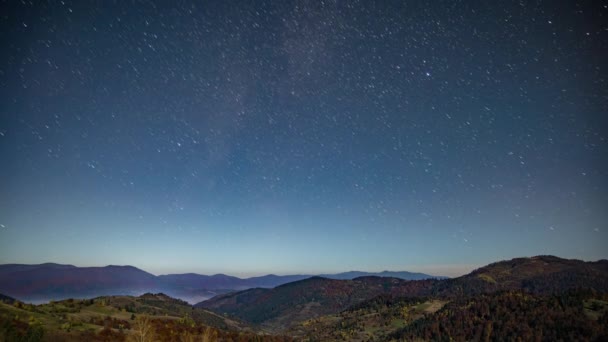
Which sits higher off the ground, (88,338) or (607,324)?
(88,338)

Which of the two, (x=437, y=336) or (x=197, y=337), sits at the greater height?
(x=197, y=337)

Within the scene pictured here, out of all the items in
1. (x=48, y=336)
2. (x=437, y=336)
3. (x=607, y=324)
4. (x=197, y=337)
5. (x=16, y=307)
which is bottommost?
(x=437, y=336)

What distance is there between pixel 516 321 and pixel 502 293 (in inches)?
1757

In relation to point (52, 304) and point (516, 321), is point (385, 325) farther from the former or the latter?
point (52, 304)

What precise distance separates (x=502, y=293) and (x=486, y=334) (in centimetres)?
5244

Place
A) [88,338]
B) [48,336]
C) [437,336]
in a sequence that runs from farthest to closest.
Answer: [437,336], [88,338], [48,336]

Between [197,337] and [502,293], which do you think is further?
[502,293]

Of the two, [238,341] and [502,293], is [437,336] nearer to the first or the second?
[502,293]

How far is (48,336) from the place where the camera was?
4303 cm

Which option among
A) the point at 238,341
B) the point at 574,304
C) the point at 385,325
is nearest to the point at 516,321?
the point at 574,304

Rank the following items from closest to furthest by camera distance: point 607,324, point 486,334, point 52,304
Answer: point 52,304 → point 607,324 → point 486,334

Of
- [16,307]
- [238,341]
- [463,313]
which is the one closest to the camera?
[16,307]

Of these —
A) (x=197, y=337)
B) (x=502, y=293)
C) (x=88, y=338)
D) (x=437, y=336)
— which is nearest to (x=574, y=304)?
(x=502, y=293)

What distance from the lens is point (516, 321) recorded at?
5733 inches
